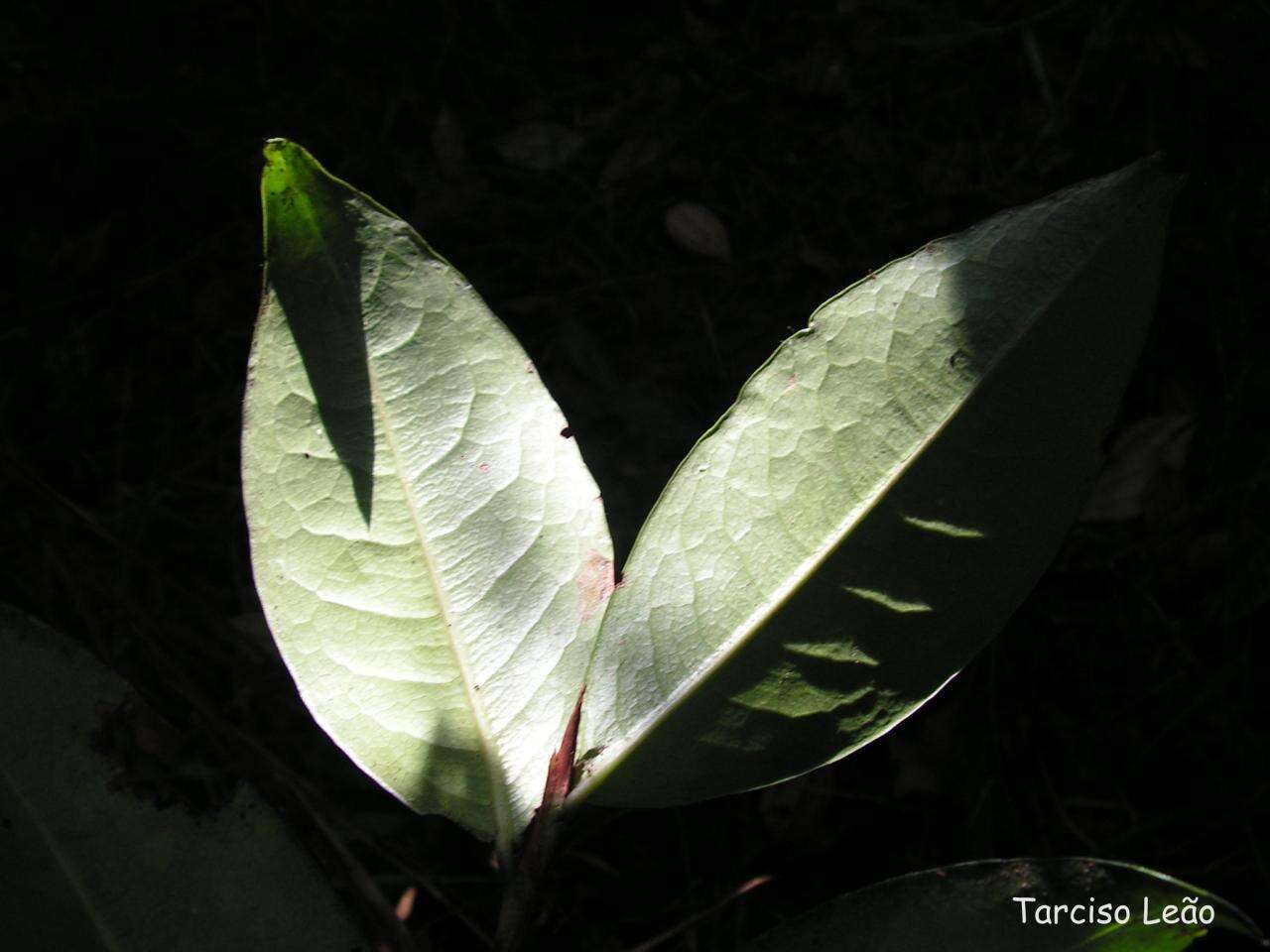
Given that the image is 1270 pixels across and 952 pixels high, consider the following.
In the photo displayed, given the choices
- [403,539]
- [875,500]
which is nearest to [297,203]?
[403,539]

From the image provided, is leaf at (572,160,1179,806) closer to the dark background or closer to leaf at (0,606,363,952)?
leaf at (0,606,363,952)

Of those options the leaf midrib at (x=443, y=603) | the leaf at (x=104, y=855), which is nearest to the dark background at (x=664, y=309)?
the leaf at (x=104, y=855)

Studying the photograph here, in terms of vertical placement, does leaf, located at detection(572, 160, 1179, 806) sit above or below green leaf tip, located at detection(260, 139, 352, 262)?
below

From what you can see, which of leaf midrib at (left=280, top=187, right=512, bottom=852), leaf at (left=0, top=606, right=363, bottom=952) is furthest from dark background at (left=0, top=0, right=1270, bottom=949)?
leaf midrib at (left=280, top=187, right=512, bottom=852)

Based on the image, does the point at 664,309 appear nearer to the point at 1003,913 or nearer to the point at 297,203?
the point at 297,203

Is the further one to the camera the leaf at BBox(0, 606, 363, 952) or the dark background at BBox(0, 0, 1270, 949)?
the dark background at BBox(0, 0, 1270, 949)

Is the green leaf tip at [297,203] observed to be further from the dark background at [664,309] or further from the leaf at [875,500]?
the dark background at [664,309]
